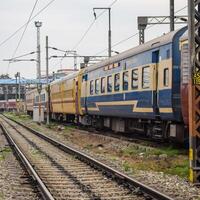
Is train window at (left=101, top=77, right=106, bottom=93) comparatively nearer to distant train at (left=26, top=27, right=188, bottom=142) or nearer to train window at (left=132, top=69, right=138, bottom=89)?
distant train at (left=26, top=27, right=188, bottom=142)

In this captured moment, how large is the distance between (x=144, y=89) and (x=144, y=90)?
0.03 metres

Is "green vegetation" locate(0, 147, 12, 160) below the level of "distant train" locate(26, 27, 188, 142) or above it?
below

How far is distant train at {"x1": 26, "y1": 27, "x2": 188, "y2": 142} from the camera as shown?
16.5m

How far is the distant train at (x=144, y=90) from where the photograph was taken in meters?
16.5

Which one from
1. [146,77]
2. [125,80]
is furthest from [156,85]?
[125,80]

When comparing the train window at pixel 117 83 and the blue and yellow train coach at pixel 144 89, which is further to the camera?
the train window at pixel 117 83

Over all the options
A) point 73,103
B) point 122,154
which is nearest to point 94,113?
point 73,103

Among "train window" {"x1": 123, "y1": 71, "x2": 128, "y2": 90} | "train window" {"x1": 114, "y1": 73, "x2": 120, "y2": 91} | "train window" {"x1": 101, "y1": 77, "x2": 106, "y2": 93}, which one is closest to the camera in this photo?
"train window" {"x1": 123, "y1": 71, "x2": 128, "y2": 90}

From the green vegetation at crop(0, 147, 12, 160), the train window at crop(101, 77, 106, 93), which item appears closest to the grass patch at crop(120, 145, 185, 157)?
the green vegetation at crop(0, 147, 12, 160)

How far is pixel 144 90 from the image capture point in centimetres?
1948

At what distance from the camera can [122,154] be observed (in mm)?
18531

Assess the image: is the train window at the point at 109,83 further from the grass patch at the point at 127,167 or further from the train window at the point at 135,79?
the grass patch at the point at 127,167

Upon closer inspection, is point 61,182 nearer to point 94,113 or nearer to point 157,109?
point 157,109

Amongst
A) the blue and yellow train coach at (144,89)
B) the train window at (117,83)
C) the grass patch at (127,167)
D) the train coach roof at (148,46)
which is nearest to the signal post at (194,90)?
the grass patch at (127,167)
